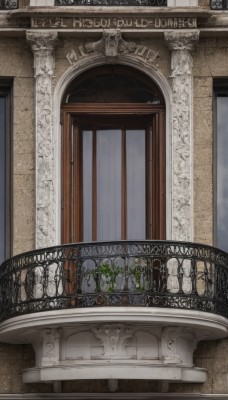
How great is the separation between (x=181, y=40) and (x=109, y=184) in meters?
2.59

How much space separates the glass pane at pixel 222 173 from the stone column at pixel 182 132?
0.76 metres

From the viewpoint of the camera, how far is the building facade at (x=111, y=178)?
1149 inches

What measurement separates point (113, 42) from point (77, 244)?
362cm

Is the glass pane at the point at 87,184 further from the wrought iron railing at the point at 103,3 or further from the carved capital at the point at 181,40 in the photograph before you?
the wrought iron railing at the point at 103,3

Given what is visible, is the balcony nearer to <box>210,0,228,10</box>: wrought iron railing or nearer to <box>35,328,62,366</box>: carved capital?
<box>35,328,62,366</box>: carved capital

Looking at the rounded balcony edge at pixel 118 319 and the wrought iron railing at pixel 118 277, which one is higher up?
the wrought iron railing at pixel 118 277

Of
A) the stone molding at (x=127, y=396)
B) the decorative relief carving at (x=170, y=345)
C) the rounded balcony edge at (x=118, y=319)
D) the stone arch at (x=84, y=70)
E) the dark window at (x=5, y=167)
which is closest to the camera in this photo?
the rounded balcony edge at (x=118, y=319)

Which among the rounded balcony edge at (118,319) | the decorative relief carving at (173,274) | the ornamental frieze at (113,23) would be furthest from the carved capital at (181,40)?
the rounded balcony edge at (118,319)

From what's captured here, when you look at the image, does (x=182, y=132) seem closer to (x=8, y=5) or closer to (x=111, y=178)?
(x=111, y=178)

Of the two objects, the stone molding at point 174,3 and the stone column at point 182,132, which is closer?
the stone column at point 182,132

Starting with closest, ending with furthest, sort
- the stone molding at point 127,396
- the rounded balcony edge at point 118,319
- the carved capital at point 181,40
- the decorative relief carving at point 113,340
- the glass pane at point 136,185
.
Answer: the rounded balcony edge at point 118,319 → the decorative relief carving at point 113,340 → the stone molding at point 127,396 → the carved capital at point 181,40 → the glass pane at point 136,185

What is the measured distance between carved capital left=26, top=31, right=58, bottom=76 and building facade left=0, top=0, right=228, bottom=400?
0.02 m

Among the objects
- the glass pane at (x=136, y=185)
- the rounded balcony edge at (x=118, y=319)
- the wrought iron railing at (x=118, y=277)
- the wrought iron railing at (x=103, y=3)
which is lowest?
the rounded balcony edge at (x=118, y=319)

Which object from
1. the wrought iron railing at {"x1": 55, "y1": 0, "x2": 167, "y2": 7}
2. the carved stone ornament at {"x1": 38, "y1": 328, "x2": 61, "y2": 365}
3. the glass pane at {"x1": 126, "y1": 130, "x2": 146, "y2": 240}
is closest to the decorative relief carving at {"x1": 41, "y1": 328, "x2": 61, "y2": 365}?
the carved stone ornament at {"x1": 38, "y1": 328, "x2": 61, "y2": 365}
